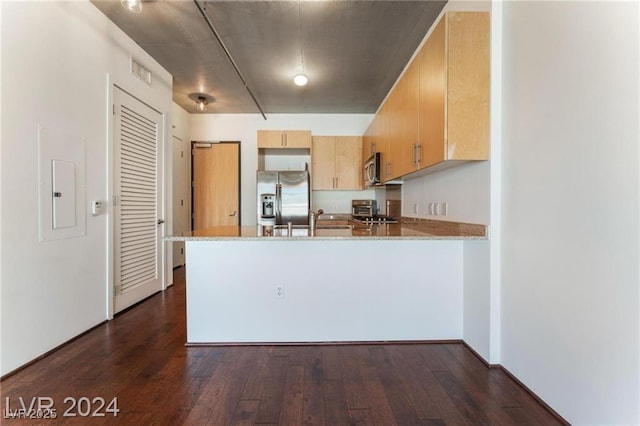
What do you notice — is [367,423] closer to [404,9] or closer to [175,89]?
[404,9]

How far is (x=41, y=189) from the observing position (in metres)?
2.11

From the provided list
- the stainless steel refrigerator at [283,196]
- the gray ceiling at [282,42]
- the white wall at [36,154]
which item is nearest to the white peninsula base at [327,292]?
the white wall at [36,154]

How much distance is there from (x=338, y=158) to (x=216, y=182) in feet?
7.15

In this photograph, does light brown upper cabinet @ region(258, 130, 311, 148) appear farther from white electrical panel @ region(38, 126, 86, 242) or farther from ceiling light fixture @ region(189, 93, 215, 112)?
white electrical panel @ region(38, 126, 86, 242)

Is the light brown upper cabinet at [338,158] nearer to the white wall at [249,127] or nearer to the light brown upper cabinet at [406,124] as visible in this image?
the white wall at [249,127]

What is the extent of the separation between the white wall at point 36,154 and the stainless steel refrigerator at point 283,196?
2321mm

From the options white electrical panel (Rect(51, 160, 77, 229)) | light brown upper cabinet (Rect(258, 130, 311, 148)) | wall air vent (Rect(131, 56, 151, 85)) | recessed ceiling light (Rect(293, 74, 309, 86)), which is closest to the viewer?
white electrical panel (Rect(51, 160, 77, 229))

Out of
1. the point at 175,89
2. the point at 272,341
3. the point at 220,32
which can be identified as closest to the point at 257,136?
the point at 175,89

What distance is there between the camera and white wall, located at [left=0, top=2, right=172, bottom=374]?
6.26 feet

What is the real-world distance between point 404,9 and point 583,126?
71.4 inches

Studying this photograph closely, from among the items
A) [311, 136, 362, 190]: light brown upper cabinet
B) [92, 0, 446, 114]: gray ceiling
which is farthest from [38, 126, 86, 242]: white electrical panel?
[311, 136, 362, 190]: light brown upper cabinet

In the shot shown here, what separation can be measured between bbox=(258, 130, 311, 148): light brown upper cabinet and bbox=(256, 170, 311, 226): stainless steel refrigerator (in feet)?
1.57

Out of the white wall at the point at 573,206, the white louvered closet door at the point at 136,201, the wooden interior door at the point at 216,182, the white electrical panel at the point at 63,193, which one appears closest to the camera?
the white wall at the point at 573,206

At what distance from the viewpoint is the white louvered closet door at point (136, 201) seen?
118 inches
